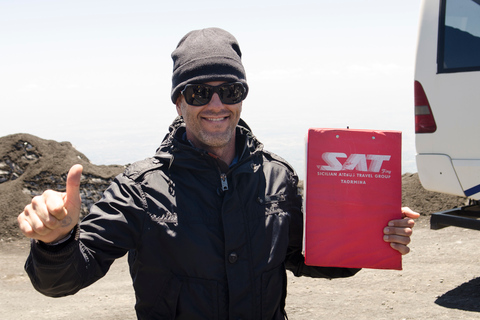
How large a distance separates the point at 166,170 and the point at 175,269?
464 mm

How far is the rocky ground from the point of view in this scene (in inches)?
178

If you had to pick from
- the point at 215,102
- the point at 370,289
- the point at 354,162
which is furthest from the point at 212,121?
the point at 370,289

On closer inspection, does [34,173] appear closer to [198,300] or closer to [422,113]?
[422,113]

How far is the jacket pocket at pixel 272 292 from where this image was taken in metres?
2.21

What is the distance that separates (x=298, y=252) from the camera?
2.59 meters

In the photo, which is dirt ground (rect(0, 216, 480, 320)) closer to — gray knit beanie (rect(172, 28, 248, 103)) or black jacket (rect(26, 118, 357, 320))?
black jacket (rect(26, 118, 357, 320))

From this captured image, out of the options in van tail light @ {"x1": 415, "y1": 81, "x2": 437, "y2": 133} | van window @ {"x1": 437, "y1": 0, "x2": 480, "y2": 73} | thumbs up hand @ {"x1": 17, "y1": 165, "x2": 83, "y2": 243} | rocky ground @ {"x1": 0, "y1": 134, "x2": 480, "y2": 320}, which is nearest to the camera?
thumbs up hand @ {"x1": 17, "y1": 165, "x2": 83, "y2": 243}

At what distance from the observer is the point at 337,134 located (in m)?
2.43

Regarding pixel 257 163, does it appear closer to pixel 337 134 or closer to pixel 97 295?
pixel 337 134

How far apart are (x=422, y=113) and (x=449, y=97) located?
1.00 ft

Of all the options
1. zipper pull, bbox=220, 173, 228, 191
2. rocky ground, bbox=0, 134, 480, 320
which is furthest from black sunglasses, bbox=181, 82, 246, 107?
rocky ground, bbox=0, 134, 480, 320

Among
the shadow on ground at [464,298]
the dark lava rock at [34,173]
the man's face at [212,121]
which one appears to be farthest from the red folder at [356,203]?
the dark lava rock at [34,173]

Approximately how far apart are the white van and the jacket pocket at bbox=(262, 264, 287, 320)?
3070mm

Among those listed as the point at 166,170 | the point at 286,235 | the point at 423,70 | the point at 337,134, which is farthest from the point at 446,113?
the point at 166,170
